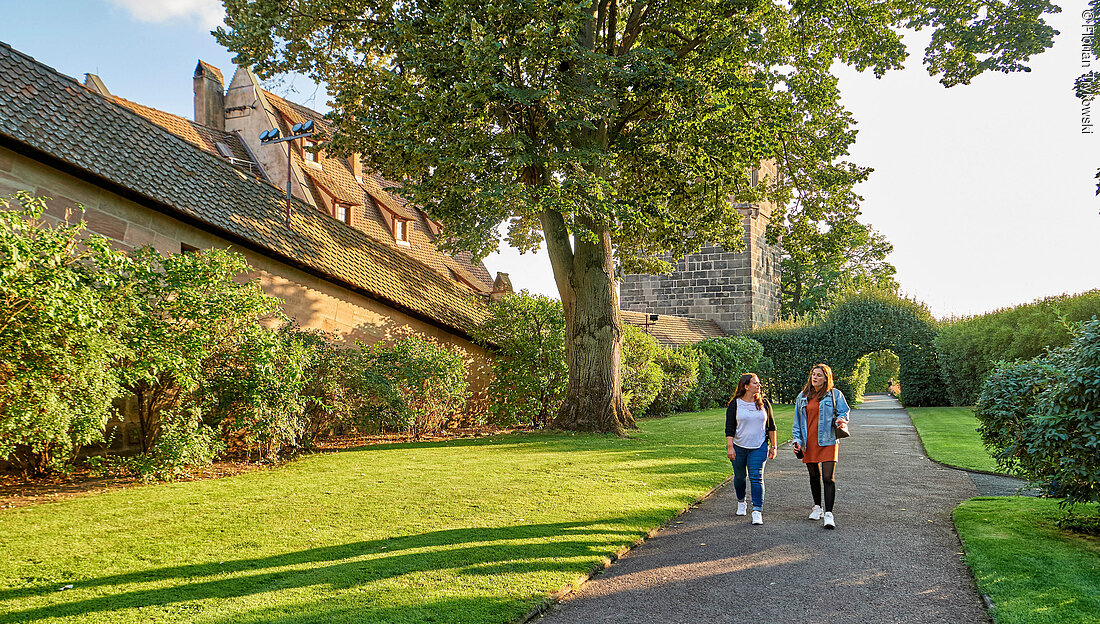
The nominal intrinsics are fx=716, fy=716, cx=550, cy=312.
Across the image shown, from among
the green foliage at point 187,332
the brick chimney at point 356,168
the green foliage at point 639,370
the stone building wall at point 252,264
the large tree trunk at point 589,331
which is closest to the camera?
the green foliage at point 187,332

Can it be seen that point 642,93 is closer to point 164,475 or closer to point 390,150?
point 390,150

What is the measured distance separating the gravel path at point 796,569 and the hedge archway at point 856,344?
22.7 meters

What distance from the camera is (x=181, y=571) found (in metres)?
5.83

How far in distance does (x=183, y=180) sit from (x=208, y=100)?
47.0 ft

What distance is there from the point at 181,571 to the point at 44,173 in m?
9.14

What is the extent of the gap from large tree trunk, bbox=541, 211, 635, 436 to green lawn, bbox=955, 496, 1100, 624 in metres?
9.15

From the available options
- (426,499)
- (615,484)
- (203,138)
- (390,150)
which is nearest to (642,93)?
(390,150)

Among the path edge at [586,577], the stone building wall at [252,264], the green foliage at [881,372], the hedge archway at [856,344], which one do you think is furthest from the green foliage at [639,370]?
the green foliage at [881,372]

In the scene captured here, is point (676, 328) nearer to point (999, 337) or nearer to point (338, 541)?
point (999, 337)

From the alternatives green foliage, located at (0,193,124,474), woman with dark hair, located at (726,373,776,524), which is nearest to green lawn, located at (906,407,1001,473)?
woman with dark hair, located at (726,373,776,524)

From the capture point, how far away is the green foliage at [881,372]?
192 ft

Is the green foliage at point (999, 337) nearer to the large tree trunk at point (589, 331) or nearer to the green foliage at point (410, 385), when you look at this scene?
the large tree trunk at point (589, 331)

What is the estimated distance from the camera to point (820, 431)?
7.88 m

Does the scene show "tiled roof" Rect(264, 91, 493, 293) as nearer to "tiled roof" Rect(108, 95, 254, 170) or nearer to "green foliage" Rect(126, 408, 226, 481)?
"tiled roof" Rect(108, 95, 254, 170)
